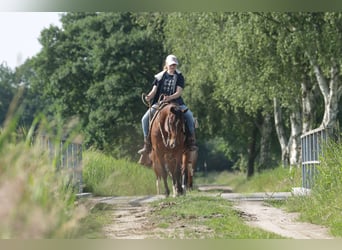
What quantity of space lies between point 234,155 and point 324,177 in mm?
3513

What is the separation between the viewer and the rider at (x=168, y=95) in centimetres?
723

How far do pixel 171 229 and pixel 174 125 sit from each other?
120cm

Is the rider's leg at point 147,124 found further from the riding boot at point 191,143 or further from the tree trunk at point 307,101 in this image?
the tree trunk at point 307,101

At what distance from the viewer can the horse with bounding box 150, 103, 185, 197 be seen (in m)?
7.11

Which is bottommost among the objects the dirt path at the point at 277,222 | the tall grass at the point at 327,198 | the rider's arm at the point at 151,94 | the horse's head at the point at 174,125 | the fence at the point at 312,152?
the dirt path at the point at 277,222

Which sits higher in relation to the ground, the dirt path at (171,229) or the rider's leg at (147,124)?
the rider's leg at (147,124)

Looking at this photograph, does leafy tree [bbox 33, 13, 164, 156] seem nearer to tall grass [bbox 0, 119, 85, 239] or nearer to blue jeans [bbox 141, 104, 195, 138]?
blue jeans [bbox 141, 104, 195, 138]

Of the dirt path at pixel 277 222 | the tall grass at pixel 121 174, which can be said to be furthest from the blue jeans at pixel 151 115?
the dirt path at pixel 277 222

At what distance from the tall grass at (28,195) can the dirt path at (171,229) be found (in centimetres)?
156

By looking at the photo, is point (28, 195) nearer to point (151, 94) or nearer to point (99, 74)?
point (151, 94)

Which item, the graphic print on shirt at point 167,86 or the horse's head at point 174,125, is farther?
the graphic print on shirt at point 167,86

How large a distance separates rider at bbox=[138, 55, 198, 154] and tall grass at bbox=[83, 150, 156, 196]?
0.23 meters

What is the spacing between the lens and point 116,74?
8336 mm
